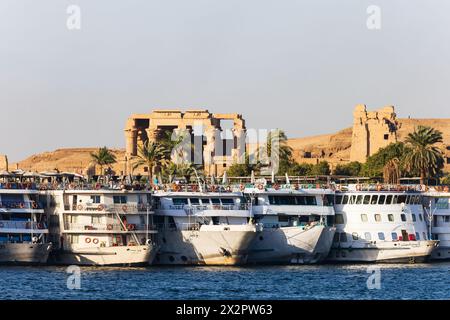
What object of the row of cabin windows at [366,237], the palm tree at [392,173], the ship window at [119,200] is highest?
the palm tree at [392,173]

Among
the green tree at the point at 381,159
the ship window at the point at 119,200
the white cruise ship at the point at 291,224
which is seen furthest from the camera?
the green tree at the point at 381,159

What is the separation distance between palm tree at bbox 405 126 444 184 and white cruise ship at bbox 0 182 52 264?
39.0 meters

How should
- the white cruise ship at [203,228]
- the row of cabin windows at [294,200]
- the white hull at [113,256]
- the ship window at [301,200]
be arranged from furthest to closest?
1. the ship window at [301,200]
2. the row of cabin windows at [294,200]
3. the white cruise ship at [203,228]
4. the white hull at [113,256]

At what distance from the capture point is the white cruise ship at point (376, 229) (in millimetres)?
94875

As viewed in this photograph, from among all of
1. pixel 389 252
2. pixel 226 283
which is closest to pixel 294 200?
pixel 389 252

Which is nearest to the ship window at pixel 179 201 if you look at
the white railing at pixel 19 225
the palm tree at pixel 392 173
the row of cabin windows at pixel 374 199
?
the white railing at pixel 19 225

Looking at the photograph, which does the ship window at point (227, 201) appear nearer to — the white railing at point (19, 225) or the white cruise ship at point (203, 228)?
the white cruise ship at point (203, 228)

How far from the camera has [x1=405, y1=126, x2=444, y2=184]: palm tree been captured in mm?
117725

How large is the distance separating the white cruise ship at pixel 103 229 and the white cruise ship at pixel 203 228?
2.06 m

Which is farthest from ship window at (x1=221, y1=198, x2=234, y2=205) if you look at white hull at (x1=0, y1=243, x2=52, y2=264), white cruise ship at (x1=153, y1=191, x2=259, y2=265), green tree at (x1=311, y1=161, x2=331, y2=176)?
green tree at (x1=311, y1=161, x2=331, y2=176)

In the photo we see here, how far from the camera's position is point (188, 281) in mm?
75875

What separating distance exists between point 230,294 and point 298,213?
25.7 metres
